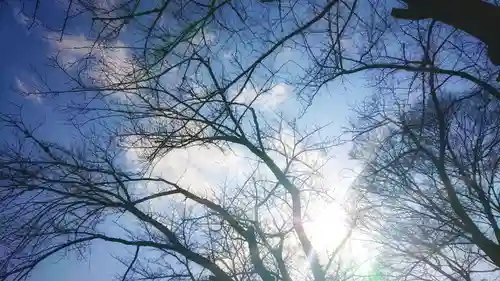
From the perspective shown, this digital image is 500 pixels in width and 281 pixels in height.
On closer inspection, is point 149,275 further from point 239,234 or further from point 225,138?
point 225,138

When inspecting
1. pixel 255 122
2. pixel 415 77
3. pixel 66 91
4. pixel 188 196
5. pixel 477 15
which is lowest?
pixel 477 15

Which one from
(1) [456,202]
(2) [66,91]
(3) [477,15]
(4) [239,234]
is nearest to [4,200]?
(2) [66,91]

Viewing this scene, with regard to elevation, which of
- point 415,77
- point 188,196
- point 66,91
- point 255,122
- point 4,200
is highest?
point 255,122

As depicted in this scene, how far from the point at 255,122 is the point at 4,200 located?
4587 mm

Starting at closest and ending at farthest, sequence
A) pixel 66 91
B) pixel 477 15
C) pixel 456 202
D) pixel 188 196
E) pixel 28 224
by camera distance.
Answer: pixel 477 15, pixel 66 91, pixel 28 224, pixel 456 202, pixel 188 196

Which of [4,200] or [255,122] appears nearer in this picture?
[4,200]

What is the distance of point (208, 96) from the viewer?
333 centimetres

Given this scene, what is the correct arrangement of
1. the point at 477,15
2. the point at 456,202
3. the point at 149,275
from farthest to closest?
the point at 149,275 < the point at 456,202 < the point at 477,15

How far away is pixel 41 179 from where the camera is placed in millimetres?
4875

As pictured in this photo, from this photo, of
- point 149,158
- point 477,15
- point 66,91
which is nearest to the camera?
point 477,15

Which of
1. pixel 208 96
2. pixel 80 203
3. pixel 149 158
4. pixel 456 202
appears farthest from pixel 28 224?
pixel 456 202

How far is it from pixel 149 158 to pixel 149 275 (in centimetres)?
553

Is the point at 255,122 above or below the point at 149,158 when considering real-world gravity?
above

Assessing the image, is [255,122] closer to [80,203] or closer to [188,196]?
[188,196]
